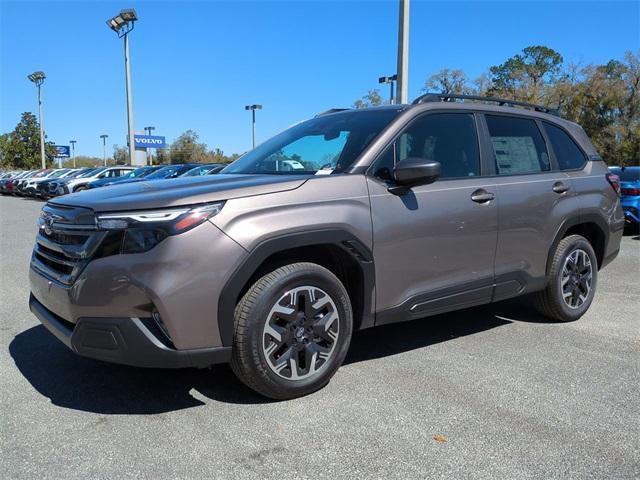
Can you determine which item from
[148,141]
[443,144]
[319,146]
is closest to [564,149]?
[443,144]

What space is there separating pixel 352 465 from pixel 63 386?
81.8 inches

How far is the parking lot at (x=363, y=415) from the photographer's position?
2.69 m

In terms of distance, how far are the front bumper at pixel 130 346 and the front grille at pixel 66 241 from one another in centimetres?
33

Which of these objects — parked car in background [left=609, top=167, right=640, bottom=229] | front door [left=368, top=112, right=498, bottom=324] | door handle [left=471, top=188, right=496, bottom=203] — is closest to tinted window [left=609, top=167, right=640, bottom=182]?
parked car in background [left=609, top=167, right=640, bottom=229]

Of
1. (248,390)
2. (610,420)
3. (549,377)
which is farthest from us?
(549,377)

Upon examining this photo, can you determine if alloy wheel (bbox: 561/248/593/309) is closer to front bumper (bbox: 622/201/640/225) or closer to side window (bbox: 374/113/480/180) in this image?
side window (bbox: 374/113/480/180)

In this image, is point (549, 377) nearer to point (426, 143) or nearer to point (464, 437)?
point (464, 437)

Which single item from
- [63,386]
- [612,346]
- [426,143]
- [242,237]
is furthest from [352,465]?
[612,346]

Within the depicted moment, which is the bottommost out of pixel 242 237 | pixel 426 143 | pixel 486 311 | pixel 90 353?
pixel 486 311

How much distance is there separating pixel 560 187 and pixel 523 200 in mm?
570

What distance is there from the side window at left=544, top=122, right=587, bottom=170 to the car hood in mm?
2713

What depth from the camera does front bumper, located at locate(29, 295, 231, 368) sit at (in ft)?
9.57

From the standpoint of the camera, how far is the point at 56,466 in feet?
8.76

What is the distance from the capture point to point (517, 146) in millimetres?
4730
